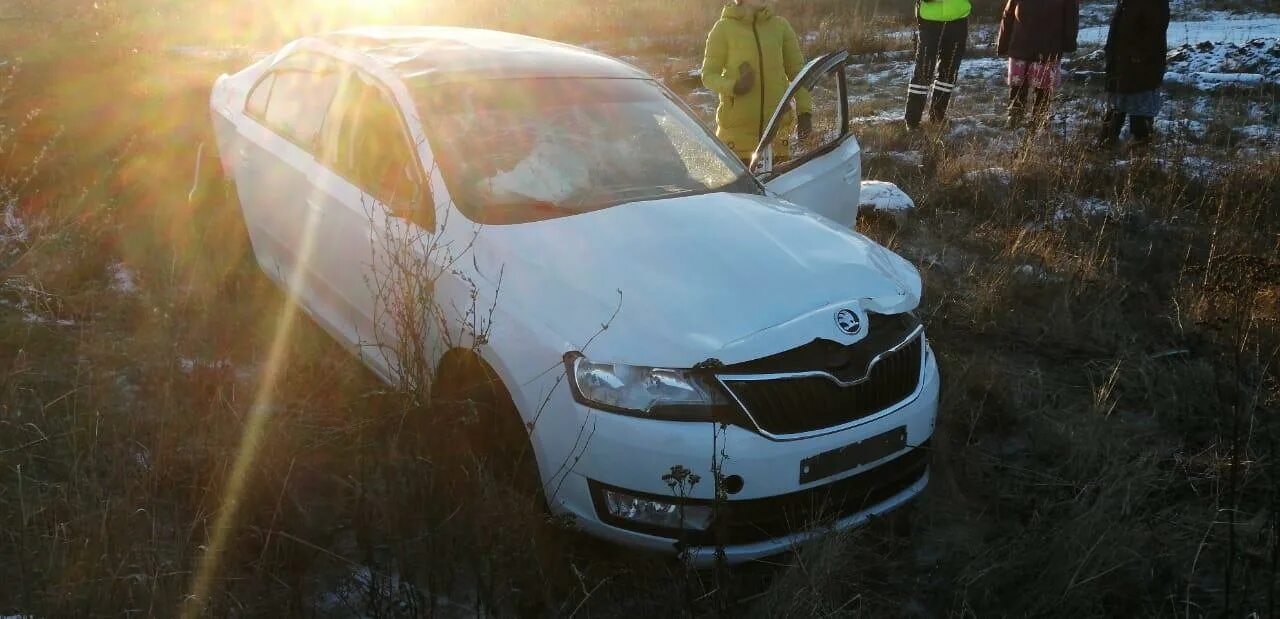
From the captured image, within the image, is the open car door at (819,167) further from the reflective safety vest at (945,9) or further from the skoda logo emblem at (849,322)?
the reflective safety vest at (945,9)

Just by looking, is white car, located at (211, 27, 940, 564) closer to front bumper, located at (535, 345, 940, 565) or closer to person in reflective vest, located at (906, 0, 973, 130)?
front bumper, located at (535, 345, 940, 565)

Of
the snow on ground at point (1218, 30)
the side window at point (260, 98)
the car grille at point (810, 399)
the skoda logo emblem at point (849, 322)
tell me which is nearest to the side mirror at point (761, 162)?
the skoda logo emblem at point (849, 322)

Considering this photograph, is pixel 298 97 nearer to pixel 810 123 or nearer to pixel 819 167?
pixel 819 167

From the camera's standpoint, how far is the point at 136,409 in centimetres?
348

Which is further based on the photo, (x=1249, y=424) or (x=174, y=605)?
(x=1249, y=424)

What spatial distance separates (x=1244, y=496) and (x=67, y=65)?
346 inches

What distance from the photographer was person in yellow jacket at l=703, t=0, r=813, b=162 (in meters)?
5.85

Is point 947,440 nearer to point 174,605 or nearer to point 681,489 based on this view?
point 681,489

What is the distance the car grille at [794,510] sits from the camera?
8.82 feet

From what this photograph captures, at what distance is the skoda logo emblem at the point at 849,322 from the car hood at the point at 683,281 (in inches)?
0.8

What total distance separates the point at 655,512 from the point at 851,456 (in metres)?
0.61

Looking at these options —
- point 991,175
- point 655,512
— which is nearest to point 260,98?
point 655,512

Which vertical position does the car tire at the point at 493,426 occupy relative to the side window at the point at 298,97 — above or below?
below

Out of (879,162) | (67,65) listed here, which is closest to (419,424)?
(879,162)
